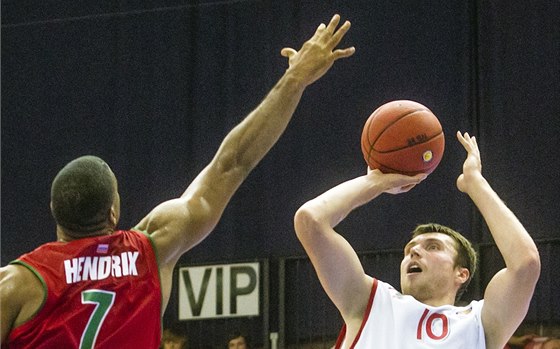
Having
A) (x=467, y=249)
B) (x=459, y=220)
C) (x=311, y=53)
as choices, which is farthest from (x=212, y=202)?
(x=459, y=220)

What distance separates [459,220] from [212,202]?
14.2 feet

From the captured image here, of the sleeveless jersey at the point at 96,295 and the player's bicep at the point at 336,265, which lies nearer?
the sleeveless jersey at the point at 96,295

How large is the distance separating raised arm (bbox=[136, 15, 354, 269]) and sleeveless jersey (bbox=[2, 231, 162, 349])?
0.07 m

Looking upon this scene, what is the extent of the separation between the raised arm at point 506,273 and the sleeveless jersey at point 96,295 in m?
1.49

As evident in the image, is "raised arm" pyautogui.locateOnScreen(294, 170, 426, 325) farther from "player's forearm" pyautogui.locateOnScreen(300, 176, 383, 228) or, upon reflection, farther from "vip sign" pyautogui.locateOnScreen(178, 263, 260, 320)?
"vip sign" pyautogui.locateOnScreen(178, 263, 260, 320)

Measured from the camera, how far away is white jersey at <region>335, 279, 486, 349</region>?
3.69 meters

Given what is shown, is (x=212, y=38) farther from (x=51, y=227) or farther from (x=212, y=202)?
(x=212, y=202)

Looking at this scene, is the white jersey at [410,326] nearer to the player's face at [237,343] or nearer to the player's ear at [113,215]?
the player's ear at [113,215]

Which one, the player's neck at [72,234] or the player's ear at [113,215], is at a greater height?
the player's ear at [113,215]

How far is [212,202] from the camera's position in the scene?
271cm

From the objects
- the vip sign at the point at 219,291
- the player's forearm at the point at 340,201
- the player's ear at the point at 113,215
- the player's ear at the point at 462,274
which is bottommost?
the vip sign at the point at 219,291

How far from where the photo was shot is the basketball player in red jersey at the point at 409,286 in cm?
364

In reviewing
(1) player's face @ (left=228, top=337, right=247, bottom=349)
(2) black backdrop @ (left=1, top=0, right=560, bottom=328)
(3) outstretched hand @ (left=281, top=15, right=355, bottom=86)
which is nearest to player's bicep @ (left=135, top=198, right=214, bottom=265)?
(3) outstretched hand @ (left=281, top=15, right=355, bottom=86)

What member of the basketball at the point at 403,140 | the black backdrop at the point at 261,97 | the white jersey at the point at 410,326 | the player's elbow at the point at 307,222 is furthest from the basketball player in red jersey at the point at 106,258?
the black backdrop at the point at 261,97
